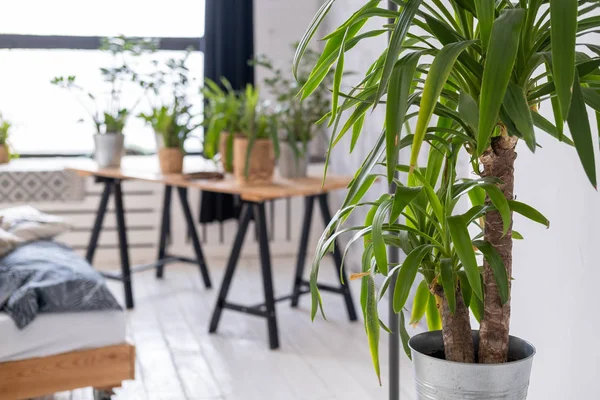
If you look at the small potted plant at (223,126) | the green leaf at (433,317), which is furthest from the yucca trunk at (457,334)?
the small potted plant at (223,126)

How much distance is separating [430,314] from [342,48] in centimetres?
75

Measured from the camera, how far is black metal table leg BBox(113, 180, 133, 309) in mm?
4273

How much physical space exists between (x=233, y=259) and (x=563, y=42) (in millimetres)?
2736

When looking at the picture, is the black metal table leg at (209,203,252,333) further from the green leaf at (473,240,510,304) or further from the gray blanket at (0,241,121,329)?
the green leaf at (473,240,510,304)

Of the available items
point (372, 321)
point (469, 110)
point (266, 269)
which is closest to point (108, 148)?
point (266, 269)

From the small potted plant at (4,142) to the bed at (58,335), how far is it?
7.30 feet

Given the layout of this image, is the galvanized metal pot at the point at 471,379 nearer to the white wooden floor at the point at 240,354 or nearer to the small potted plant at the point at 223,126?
the white wooden floor at the point at 240,354

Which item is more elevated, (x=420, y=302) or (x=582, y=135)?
(x=582, y=135)

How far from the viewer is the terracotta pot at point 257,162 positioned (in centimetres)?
374

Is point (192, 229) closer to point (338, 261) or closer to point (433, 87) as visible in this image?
point (338, 261)

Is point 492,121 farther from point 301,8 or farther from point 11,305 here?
point 301,8

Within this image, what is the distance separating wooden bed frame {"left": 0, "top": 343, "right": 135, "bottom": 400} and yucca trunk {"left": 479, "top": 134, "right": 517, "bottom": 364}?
1.55m

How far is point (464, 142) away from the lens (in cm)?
161

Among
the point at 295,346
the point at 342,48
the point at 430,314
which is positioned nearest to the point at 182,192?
the point at 295,346
